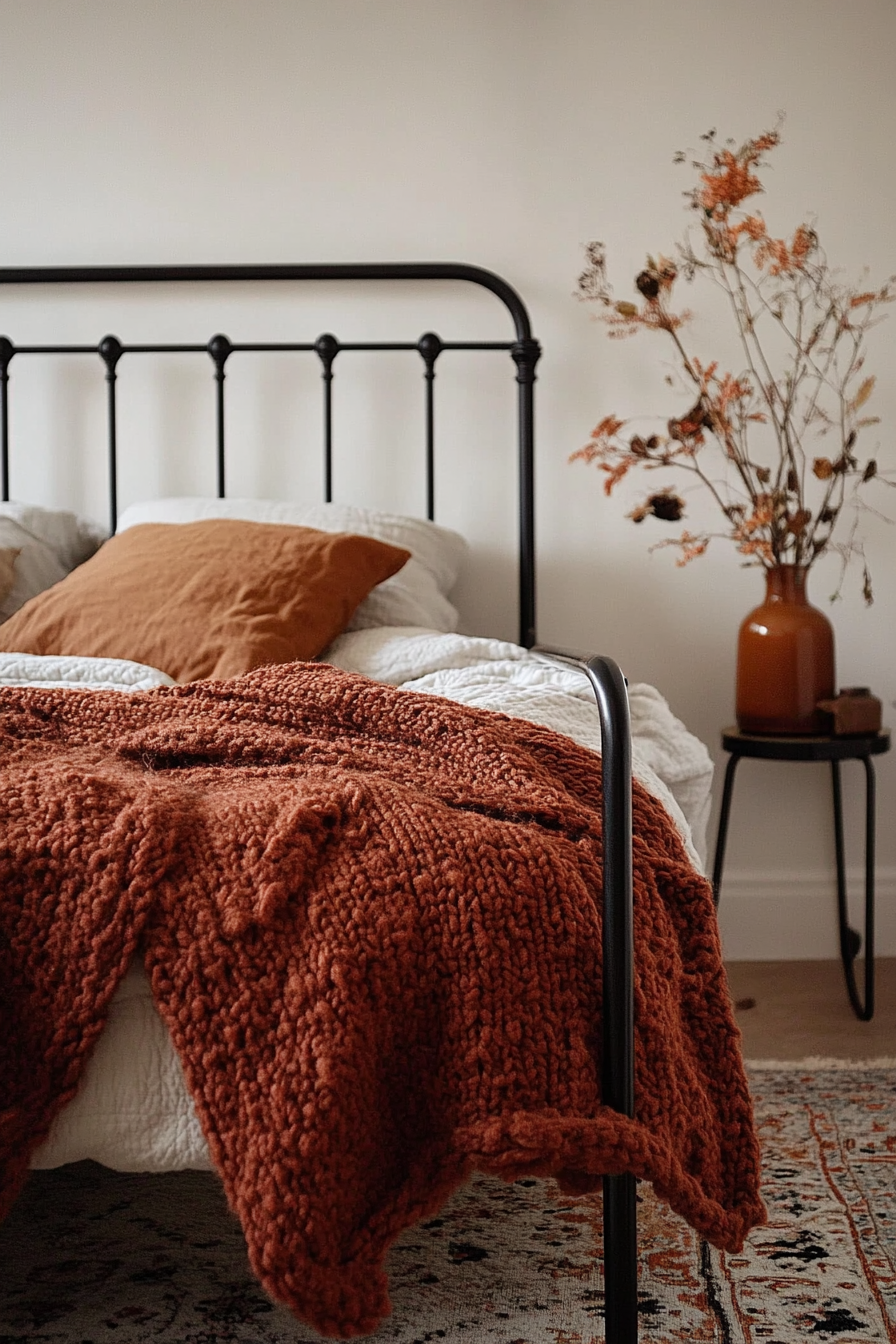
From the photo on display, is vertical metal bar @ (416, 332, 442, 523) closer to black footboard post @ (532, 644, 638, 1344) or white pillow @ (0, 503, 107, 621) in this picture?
white pillow @ (0, 503, 107, 621)

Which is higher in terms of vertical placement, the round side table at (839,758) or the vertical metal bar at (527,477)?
the vertical metal bar at (527,477)

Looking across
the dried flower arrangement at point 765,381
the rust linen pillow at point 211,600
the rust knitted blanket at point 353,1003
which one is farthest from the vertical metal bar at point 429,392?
the rust knitted blanket at point 353,1003

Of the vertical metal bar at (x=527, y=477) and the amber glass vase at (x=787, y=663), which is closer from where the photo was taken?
the amber glass vase at (x=787, y=663)

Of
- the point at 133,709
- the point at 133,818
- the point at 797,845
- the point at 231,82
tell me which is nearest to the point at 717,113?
the point at 231,82

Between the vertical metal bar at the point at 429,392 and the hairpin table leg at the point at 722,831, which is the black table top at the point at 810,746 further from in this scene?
the vertical metal bar at the point at 429,392

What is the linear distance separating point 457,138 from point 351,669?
3.90 feet

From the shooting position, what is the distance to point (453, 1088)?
70cm

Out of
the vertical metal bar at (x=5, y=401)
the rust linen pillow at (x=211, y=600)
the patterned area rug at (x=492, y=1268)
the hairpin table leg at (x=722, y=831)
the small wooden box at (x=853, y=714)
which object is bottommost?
the patterned area rug at (x=492, y=1268)

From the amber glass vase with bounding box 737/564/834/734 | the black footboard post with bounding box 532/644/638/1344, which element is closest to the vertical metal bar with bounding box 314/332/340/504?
the amber glass vase with bounding box 737/564/834/734

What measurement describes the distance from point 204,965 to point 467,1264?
1.91 ft

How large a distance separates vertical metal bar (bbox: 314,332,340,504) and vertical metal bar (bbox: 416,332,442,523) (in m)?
0.16

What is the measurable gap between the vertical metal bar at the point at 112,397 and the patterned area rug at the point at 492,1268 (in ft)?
4.00

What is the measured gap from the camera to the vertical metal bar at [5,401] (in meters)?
2.09

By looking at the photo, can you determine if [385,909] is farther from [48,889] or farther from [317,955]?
[48,889]
